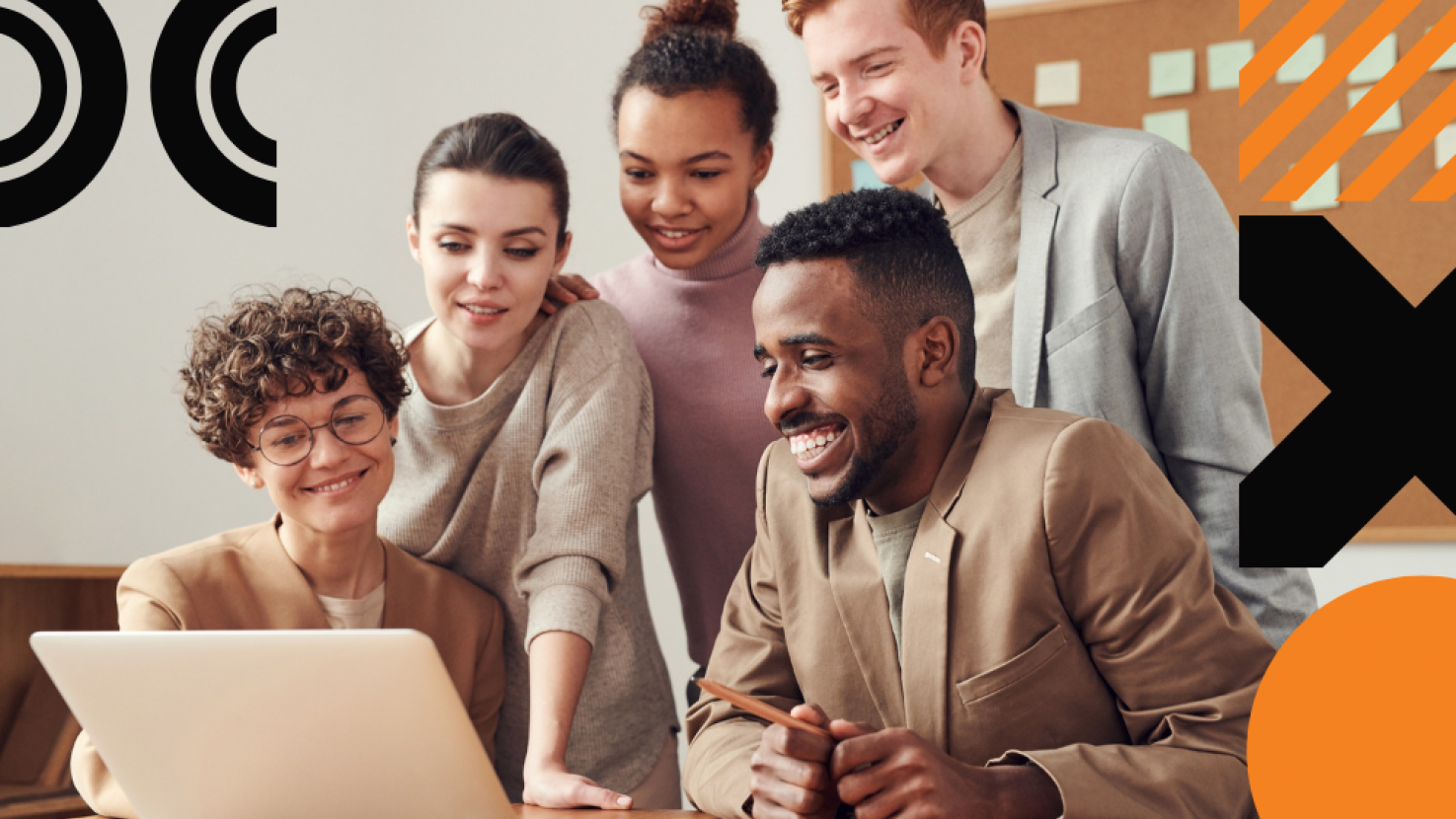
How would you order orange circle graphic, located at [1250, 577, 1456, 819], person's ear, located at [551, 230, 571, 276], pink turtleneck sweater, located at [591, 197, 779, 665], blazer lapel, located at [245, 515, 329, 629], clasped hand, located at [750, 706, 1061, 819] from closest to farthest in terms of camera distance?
1. clasped hand, located at [750, 706, 1061, 819]
2. orange circle graphic, located at [1250, 577, 1456, 819]
3. blazer lapel, located at [245, 515, 329, 629]
4. person's ear, located at [551, 230, 571, 276]
5. pink turtleneck sweater, located at [591, 197, 779, 665]

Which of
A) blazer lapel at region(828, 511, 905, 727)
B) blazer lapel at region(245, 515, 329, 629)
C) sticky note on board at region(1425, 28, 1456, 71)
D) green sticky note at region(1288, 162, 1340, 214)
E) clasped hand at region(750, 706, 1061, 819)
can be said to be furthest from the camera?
green sticky note at region(1288, 162, 1340, 214)

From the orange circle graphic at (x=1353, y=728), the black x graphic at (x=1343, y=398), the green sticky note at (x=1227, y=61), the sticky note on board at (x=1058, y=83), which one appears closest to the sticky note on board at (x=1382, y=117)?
the green sticky note at (x=1227, y=61)

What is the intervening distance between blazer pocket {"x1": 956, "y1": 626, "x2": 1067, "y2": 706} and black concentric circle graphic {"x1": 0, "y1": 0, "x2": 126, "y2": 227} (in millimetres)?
2559

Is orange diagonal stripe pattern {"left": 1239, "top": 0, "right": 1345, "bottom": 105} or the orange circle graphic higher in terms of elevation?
orange diagonal stripe pattern {"left": 1239, "top": 0, "right": 1345, "bottom": 105}

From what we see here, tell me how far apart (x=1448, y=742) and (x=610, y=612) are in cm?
115

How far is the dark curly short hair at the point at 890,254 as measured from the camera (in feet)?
4.54

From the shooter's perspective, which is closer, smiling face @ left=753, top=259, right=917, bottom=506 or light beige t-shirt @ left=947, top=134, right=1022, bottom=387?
smiling face @ left=753, top=259, right=917, bottom=506

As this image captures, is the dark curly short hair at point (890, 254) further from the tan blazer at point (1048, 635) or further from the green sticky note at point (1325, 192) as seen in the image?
the green sticky note at point (1325, 192)

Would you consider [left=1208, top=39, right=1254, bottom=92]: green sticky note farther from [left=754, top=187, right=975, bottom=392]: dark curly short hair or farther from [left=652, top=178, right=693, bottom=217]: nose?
[left=754, top=187, right=975, bottom=392]: dark curly short hair

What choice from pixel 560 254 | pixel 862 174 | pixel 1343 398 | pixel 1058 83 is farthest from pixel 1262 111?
pixel 560 254

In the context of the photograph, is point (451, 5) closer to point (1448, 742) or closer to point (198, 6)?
point (198, 6)

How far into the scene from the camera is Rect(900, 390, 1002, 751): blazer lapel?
4.29 feet

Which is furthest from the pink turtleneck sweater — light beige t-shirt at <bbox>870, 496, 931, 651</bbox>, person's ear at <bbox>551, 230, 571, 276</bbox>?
light beige t-shirt at <bbox>870, 496, 931, 651</bbox>

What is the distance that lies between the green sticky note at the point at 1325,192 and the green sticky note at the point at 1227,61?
0.31m
